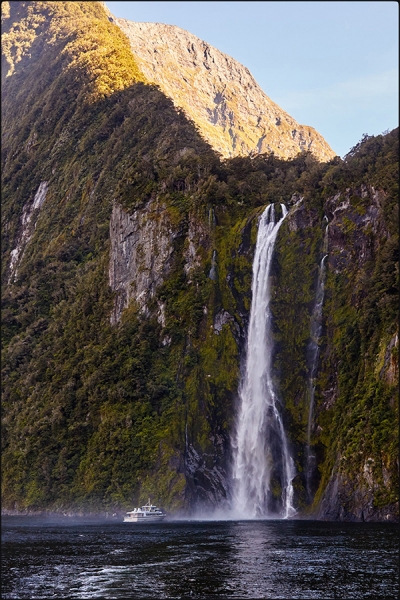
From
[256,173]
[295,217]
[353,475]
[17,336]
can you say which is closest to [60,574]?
[353,475]

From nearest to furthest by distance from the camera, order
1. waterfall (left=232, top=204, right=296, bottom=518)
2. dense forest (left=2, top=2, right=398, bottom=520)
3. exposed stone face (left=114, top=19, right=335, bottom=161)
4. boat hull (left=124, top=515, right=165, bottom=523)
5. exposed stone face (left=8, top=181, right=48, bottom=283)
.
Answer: dense forest (left=2, top=2, right=398, bottom=520) < boat hull (left=124, top=515, right=165, bottom=523) < waterfall (left=232, top=204, right=296, bottom=518) < exposed stone face (left=8, top=181, right=48, bottom=283) < exposed stone face (left=114, top=19, right=335, bottom=161)

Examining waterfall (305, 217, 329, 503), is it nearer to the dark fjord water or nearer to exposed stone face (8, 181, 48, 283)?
the dark fjord water

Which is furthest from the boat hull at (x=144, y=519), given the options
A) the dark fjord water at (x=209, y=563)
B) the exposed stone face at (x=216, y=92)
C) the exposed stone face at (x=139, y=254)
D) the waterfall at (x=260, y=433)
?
the exposed stone face at (x=216, y=92)

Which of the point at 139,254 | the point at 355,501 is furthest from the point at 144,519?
the point at 139,254

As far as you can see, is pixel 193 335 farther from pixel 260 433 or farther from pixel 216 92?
pixel 216 92

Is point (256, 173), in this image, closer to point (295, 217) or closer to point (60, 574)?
point (295, 217)

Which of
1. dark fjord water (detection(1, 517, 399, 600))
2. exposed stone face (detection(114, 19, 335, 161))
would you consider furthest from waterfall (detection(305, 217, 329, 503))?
exposed stone face (detection(114, 19, 335, 161))
